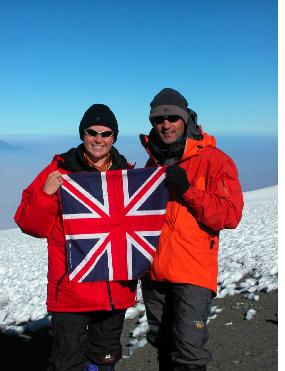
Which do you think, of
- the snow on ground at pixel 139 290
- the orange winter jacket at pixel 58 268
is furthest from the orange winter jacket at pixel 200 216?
the snow on ground at pixel 139 290

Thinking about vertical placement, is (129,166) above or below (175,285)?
above

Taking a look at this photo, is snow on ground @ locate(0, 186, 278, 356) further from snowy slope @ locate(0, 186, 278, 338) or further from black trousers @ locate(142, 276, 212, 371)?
black trousers @ locate(142, 276, 212, 371)

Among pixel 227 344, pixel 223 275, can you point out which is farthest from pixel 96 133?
pixel 223 275

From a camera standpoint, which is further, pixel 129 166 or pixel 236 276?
pixel 236 276

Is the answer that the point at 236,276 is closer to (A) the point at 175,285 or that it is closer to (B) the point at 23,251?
(A) the point at 175,285

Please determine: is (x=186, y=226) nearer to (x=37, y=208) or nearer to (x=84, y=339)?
(x=37, y=208)
